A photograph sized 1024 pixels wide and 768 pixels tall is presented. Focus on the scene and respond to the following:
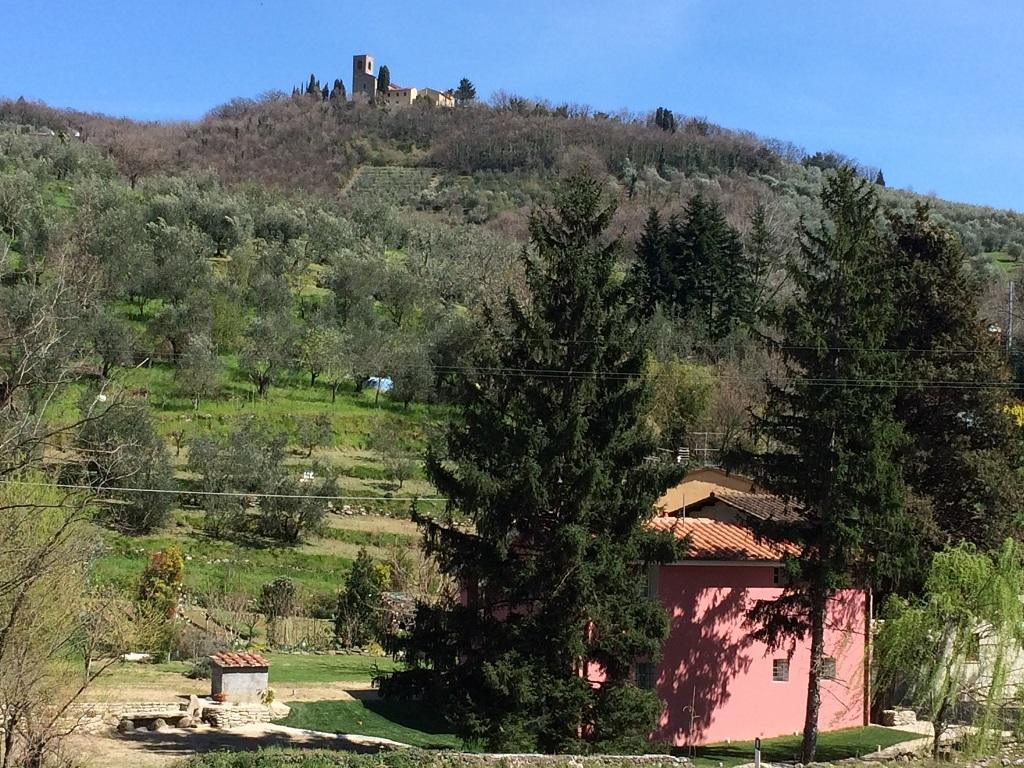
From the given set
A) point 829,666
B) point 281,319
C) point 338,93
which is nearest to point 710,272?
point 281,319

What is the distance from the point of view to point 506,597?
18.9 metres

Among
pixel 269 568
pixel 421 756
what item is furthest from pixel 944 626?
pixel 269 568

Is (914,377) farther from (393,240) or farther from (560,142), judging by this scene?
(560,142)

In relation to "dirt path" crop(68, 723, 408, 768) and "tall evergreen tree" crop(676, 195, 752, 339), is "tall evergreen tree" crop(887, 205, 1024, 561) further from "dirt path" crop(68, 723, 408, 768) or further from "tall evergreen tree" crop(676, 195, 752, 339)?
"tall evergreen tree" crop(676, 195, 752, 339)

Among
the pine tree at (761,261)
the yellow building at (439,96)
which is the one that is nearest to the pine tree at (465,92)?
the yellow building at (439,96)

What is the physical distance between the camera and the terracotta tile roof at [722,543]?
23109mm

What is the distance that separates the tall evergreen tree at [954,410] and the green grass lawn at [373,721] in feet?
39.4

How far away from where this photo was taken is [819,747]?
22.8m

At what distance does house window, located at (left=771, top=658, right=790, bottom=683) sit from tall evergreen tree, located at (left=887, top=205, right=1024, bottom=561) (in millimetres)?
4430

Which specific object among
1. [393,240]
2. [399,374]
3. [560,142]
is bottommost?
[399,374]

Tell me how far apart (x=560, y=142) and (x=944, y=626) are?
12522 centimetres

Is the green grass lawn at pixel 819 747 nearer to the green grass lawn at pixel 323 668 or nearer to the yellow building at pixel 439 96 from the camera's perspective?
the green grass lawn at pixel 323 668

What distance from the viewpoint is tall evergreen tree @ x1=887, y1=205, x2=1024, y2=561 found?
83.1 feet

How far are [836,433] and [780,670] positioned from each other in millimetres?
6186
